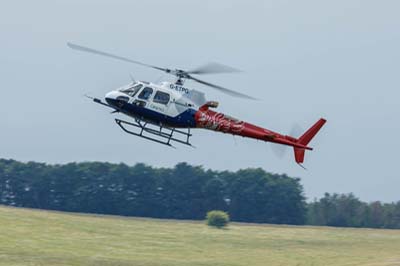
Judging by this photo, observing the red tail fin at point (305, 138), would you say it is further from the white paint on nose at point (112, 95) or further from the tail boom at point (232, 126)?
the white paint on nose at point (112, 95)

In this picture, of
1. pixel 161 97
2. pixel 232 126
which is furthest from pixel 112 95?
pixel 232 126

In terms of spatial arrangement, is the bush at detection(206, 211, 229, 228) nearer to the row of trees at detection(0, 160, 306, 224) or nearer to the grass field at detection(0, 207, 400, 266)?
the grass field at detection(0, 207, 400, 266)

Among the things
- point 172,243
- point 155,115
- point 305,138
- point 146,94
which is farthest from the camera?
point 172,243

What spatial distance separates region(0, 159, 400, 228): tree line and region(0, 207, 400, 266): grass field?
4968 centimetres

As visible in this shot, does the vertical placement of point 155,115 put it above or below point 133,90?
below

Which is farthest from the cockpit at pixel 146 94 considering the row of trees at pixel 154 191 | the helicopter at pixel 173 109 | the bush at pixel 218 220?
the row of trees at pixel 154 191

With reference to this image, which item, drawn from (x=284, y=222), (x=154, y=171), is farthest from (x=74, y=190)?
(x=284, y=222)

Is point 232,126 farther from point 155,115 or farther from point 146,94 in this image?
point 146,94

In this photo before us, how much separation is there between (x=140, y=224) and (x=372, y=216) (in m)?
59.9

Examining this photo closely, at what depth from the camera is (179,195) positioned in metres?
159

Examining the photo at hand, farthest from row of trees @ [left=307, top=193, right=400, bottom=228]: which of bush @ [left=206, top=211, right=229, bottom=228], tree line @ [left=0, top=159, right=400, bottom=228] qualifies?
bush @ [left=206, top=211, right=229, bottom=228]

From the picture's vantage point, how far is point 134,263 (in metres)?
74.3

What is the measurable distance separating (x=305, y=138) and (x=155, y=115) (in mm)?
8907

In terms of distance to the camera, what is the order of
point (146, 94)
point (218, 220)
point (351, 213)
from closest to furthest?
point (146, 94) < point (218, 220) < point (351, 213)
